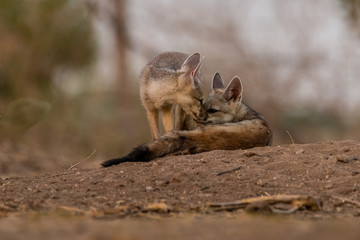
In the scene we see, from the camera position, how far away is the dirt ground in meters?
3.75

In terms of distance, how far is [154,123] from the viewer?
29.0ft

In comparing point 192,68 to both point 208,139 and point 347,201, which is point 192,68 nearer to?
point 208,139

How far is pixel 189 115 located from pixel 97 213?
4056 millimetres

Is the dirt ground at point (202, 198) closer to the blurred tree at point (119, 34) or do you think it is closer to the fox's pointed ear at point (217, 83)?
the fox's pointed ear at point (217, 83)

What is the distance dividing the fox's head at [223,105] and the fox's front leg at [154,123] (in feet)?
2.46

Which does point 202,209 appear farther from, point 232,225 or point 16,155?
point 16,155

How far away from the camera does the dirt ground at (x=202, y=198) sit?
375cm

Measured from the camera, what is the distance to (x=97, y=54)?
19.9 metres

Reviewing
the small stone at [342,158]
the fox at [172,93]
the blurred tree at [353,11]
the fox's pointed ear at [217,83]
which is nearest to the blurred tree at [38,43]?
the blurred tree at [353,11]

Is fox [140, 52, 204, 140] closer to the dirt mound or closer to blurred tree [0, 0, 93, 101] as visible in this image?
the dirt mound

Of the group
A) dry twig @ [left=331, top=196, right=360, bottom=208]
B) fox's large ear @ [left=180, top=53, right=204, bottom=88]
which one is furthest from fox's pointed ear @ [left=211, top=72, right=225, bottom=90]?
dry twig @ [left=331, top=196, right=360, bottom=208]

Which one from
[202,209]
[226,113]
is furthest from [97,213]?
[226,113]

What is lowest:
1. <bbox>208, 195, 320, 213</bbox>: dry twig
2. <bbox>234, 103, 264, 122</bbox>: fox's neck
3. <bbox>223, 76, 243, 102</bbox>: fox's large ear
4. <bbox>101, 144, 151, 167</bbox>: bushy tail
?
<bbox>208, 195, 320, 213</bbox>: dry twig

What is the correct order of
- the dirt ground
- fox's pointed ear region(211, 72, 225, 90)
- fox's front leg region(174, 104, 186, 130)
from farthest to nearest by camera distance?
fox's pointed ear region(211, 72, 225, 90), fox's front leg region(174, 104, 186, 130), the dirt ground
